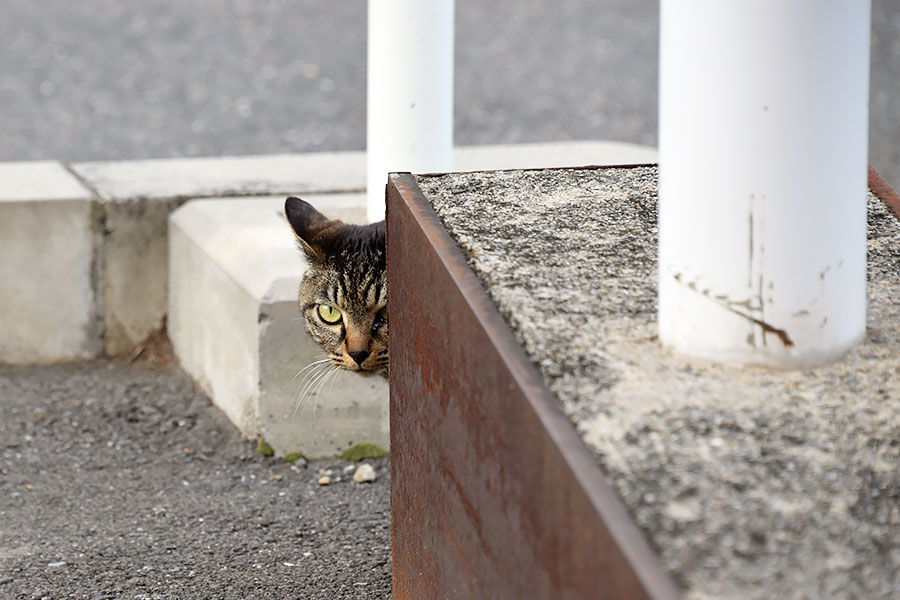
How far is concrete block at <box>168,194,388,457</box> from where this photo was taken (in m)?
3.36

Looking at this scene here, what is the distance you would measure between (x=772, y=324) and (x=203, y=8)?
8.80 meters

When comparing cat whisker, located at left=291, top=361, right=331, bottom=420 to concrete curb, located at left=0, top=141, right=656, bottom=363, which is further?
concrete curb, located at left=0, top=141, right=656, bottom=363

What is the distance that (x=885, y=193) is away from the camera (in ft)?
7.27

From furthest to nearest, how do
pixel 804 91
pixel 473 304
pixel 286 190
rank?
1. pixel 286 190
2. pixel 473 304
3. pixel 804 91

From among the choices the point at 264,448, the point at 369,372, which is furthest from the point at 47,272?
the point at 369,372

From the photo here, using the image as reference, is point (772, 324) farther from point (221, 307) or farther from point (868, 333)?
point (221, 307)

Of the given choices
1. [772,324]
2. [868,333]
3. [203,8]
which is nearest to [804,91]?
[772,324]

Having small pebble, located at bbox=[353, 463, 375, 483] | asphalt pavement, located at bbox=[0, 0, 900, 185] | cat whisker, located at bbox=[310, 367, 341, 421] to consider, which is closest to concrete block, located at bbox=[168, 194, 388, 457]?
cat whisker, located at bbox=[310, 367, 341, 421]

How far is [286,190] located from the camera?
436 centimetres

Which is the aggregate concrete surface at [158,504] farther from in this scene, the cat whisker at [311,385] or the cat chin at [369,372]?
the cat chin at [369,372]

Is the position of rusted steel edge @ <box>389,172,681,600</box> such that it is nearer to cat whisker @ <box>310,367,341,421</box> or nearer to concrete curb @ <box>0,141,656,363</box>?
cat whisker @ <box>310,367,341,421</box>

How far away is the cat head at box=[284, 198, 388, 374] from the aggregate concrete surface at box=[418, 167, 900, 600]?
79 cm

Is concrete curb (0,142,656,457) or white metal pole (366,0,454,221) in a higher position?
white metal pole (366,0,454,221)

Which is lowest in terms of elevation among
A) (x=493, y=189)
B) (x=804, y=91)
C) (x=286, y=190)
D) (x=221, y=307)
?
(x=221, y=307)
